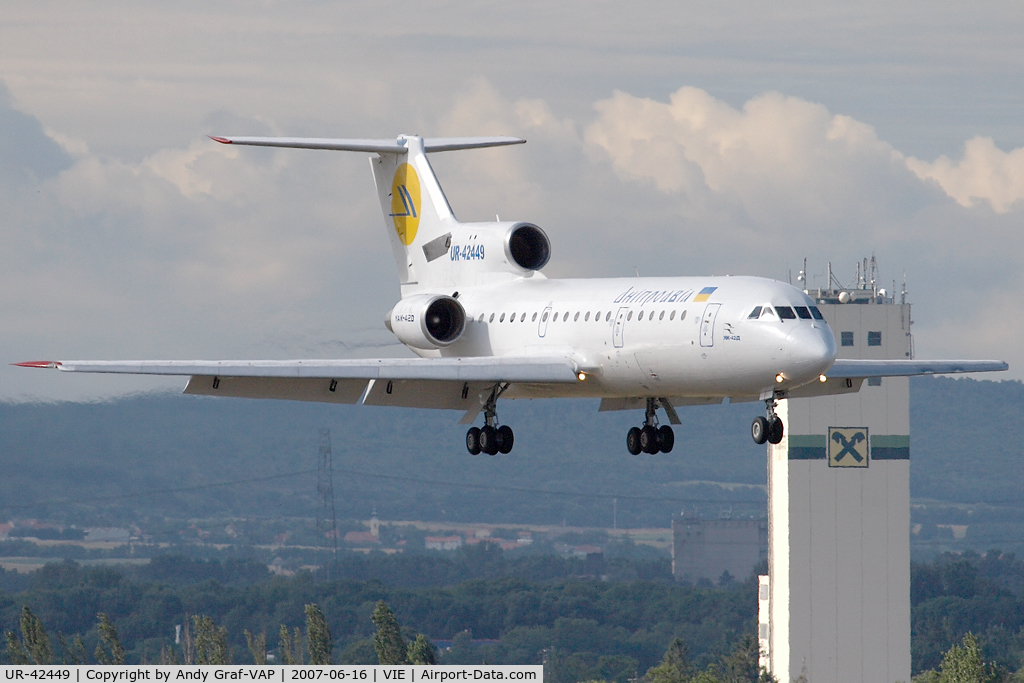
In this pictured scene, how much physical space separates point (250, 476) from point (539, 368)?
14869 cm

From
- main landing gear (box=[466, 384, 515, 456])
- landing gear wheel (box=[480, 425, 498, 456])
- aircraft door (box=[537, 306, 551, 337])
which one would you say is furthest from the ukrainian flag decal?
landing gear wheel (box=[480, 425, 498, 456])

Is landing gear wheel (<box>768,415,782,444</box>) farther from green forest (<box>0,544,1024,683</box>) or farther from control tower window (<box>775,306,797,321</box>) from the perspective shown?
green forest (<box>0,544,1024,683</box>)

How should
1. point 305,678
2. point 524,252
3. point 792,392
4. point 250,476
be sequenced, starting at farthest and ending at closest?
point 250,476, point 305,678, point 524,252, point 792,392

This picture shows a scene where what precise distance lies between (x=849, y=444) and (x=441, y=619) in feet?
192

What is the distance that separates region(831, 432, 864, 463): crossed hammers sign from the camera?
150 m

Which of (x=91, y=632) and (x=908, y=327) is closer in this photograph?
(x=908, y=327)

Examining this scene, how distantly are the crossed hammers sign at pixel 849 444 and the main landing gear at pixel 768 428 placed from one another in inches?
4596

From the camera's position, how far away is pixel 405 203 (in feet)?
156

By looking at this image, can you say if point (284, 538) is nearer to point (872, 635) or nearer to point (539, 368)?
point (872, 635)

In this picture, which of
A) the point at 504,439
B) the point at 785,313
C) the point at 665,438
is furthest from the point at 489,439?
the point at 785,313

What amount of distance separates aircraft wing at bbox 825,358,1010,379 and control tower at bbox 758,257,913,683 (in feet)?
354

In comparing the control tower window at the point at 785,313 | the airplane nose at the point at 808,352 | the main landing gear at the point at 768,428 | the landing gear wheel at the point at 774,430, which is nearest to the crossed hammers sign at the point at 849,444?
the main landing gear at the point at 768,428

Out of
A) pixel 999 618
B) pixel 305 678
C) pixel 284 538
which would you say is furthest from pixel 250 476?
pixel 305 678

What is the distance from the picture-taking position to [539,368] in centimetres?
3797
